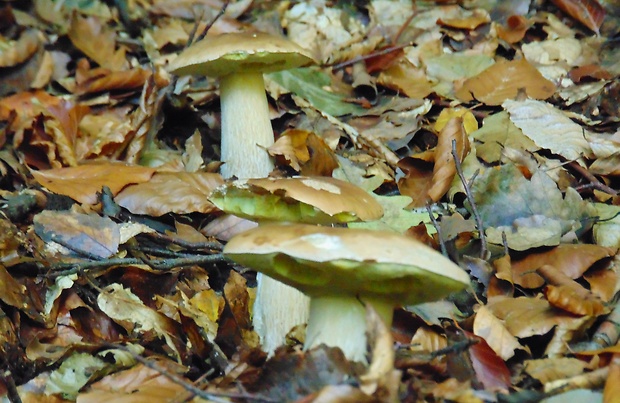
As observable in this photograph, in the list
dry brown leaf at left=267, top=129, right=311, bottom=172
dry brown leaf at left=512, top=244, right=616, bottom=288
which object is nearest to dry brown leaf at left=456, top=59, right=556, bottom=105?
dry brown leaf at left=267, top=129, right=311, bottom=172

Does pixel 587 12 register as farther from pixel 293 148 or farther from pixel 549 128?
pixel 293 148

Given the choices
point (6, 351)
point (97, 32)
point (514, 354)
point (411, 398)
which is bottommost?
point (514, 354)

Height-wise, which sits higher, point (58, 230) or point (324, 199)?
point (324, 199)

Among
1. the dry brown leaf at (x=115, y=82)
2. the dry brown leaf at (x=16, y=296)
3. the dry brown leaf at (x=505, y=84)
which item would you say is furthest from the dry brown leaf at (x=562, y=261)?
the dry brown leaf at (x=115, y=82)

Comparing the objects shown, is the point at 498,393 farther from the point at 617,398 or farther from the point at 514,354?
the point at 514,354

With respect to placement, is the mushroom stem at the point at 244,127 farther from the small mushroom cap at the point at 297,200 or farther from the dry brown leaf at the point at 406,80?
the small mushroom cap at the point at 297,200

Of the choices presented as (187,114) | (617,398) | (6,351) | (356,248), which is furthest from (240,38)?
(617,398)

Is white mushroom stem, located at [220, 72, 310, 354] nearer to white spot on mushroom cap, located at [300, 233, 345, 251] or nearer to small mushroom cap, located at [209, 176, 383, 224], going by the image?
→ small mushroom cap, located at [209, 176, 383, 224]

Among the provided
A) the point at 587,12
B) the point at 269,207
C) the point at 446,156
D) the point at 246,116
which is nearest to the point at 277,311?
the point at 269,207
